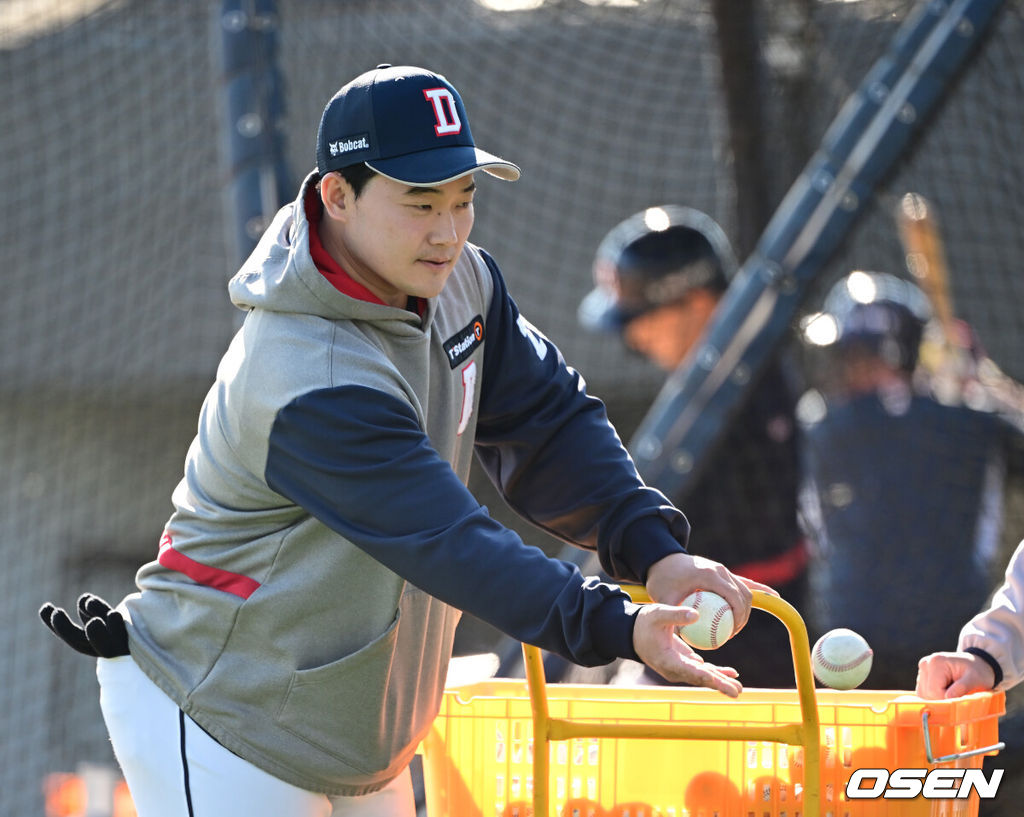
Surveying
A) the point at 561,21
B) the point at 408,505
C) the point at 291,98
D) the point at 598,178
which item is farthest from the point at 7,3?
the point at 408,505

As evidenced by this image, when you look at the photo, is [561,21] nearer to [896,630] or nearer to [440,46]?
[440,46]

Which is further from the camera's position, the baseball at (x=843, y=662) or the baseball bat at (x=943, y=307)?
the baseball bat at (x=943, y=307)

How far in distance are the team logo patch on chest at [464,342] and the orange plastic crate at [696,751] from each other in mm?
425

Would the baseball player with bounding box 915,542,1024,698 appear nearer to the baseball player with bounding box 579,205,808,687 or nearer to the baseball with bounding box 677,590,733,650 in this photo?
the baseball with bounding box 677,590,733,650

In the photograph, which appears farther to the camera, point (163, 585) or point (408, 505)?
point (163, 585)

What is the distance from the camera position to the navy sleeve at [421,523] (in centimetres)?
160

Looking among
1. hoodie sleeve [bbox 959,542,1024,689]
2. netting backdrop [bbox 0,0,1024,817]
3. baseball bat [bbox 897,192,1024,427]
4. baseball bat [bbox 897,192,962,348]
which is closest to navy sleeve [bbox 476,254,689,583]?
hoodie sleeve [bbox 959,542,1024,689]

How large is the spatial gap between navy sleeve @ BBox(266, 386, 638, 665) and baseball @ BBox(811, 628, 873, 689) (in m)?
0.39

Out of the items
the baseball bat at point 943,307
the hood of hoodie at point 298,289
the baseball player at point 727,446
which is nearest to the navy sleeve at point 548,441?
the hood of hoodie at point 298,289

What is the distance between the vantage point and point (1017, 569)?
210cm

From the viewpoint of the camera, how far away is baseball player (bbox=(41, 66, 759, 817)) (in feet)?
5.42

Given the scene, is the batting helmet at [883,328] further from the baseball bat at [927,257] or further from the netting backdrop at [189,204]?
the baseball bat at [927,257]

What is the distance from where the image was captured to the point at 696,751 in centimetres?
187

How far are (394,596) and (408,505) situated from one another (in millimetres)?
230
